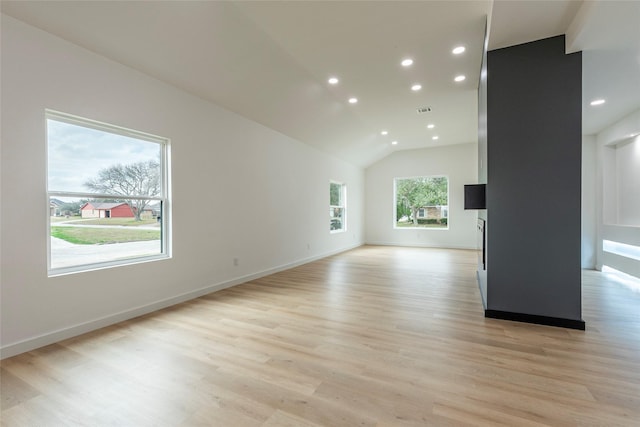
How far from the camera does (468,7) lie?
9.62 ft

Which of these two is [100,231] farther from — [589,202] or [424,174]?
[424,174]

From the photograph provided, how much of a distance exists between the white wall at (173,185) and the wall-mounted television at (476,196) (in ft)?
11.5

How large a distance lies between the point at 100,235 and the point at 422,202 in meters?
9.09

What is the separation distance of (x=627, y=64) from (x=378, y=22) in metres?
2.80

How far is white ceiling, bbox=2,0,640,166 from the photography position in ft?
8.46

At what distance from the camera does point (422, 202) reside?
32.7ft

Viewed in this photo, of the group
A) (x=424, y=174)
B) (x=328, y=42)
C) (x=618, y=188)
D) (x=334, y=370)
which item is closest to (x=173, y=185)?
(x=328, y=42)

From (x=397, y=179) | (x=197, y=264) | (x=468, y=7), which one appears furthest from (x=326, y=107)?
(x=397, y=179)

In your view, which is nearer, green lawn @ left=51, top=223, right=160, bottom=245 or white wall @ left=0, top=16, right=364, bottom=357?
white wall @ left=0, top=16, right=364, bottom=357

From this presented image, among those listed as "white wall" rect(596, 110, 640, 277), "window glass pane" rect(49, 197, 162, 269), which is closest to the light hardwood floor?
"window glass pane" rect(49, 197, 162, 269)

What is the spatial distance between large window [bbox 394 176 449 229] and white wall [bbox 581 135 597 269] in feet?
12.2

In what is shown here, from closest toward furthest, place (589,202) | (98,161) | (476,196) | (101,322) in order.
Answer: (101,322) → (98,161) → (476,196) → (589,202)

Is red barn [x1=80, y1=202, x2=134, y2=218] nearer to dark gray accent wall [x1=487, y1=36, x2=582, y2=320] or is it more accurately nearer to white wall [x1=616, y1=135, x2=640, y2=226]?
dark gray accent wall [x1=487, y1=36, x2=582, y2=320]

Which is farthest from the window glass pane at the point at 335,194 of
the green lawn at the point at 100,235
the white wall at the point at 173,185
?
the green lawn at the point at 100,235
